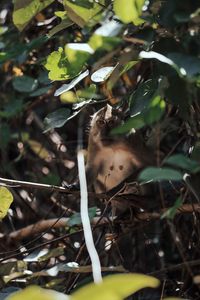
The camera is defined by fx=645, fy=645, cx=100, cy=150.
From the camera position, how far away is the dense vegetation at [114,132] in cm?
84

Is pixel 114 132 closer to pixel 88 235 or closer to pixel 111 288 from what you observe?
pixel 88 235

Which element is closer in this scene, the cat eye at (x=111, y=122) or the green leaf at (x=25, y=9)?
the green leaf at (x=25, y=9)

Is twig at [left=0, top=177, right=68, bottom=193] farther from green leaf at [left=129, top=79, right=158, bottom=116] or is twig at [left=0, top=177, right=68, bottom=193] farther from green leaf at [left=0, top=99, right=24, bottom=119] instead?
green leaf at [left=0, top=99, right=24, bottom=119]

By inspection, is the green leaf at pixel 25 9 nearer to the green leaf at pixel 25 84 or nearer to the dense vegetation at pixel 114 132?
the dense vegetation at pixel 114 132

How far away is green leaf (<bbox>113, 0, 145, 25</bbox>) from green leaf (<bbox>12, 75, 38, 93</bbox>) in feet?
2.78

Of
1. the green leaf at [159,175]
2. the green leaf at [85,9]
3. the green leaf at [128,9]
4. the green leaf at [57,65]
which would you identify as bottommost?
the green leaf at [57,65]

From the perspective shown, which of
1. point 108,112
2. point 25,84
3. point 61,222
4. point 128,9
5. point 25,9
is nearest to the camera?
point 128,9

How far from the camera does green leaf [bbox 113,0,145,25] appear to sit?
84cm

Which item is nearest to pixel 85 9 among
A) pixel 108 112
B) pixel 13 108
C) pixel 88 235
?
pixel 88 235

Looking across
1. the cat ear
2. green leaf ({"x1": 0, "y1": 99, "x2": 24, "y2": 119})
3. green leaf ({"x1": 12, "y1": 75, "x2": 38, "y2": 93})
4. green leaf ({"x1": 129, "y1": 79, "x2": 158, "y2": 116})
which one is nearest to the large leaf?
green leaf ({"x1": 129, "y1": 79, "x2": 158, "y2": 116})

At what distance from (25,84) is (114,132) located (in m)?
1.00

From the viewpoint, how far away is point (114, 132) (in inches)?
29.8

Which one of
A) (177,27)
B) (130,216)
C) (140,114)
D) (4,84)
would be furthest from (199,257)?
(4,84)

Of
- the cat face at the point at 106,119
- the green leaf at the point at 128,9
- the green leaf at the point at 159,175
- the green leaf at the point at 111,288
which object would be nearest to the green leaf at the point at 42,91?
the cat face at the point at 106,119
